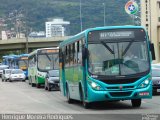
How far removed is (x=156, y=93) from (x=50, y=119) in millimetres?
13711

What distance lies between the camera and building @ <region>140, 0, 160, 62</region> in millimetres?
90500

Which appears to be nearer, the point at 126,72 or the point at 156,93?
the point at 126,72

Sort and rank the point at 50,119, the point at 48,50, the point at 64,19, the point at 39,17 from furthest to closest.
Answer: the point at 39,17 < the point at 64,19 < the point at 48,50 < the point at 50,119

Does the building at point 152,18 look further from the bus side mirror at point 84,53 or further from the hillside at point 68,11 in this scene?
the bus side mirror at point 84,53

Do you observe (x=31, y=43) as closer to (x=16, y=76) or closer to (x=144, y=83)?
(x=16, y=76)

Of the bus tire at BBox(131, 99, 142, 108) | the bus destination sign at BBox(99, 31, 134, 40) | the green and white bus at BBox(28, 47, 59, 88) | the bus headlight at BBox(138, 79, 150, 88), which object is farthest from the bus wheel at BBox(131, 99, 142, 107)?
the green and white bus at BBox(28, 47, 59, 88)

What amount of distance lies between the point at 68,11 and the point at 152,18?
6019 centimetres

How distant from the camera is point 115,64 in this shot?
731 inches

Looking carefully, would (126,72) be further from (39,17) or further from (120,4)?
(39,17)

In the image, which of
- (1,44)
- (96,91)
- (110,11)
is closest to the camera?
(96,91)

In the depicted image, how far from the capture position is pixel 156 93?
28125mm

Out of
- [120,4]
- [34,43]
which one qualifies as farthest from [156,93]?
[120,4]

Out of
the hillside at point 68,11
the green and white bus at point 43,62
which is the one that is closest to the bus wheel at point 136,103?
the green and white bus at point 43,62

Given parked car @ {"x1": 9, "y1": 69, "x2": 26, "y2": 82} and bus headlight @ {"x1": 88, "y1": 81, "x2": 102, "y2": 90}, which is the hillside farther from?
bus headlight @ {"x1": 88, "y1": 81, "x2": 102, "y2": 90}
